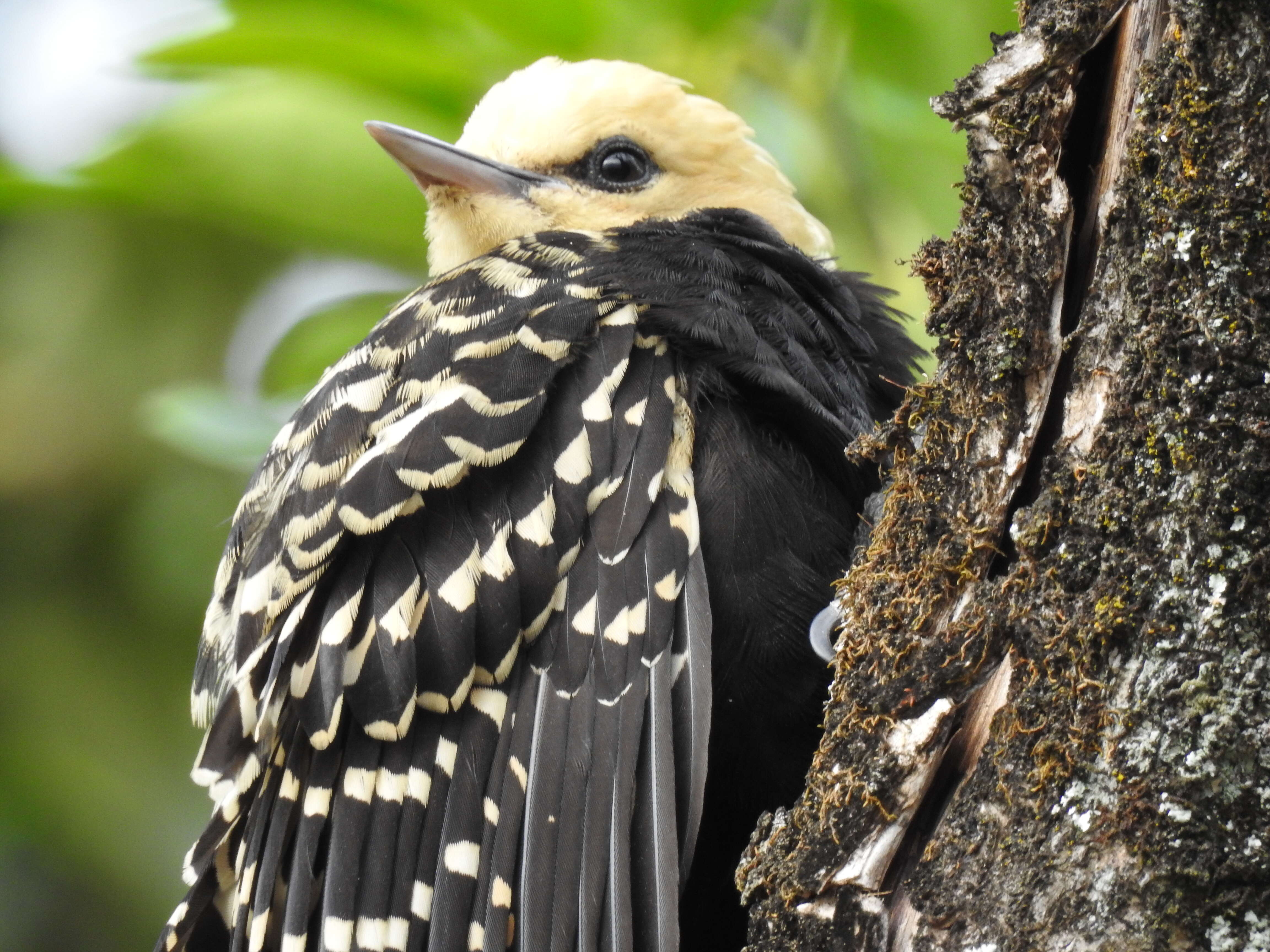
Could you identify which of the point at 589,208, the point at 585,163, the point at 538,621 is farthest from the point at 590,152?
the point at 538,621

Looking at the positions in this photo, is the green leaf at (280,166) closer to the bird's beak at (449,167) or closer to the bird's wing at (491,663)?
the bird's beak at (449,167)

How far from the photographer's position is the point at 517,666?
2.37 metres

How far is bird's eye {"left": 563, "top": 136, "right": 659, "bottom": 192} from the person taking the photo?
364 centimetres

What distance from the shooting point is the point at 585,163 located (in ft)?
12.0

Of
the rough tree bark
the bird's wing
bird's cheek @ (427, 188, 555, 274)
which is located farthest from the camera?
bird's cheek @ (427, 188, 555, 274)

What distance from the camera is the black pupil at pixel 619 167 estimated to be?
3.64m

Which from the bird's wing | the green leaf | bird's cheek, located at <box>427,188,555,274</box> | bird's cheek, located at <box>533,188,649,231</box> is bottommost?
the bird's wing

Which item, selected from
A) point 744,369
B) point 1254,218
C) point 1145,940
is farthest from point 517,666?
point 1254,218

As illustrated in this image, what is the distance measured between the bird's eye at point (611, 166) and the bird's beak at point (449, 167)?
3.1 inches

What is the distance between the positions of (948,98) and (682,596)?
97cm

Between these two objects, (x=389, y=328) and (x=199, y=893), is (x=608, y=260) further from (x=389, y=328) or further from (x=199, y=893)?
(x=199, y=893)

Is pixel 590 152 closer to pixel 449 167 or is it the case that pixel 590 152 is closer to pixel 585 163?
pixel 585 163

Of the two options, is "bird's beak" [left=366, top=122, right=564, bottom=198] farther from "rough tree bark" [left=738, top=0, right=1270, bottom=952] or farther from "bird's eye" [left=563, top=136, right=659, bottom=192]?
"rough tree bark" [left=738, top=0, right=1270, bottom=952]

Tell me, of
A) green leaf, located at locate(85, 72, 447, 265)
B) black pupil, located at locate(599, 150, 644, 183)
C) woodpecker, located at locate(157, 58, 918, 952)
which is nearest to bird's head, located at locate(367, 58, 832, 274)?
black pupil, located at locate(599, 150, 644, 183)
